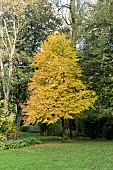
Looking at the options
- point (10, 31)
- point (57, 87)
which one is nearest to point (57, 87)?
point (57, 87)

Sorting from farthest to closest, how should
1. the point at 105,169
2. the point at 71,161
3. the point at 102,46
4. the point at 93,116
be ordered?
the point at 93,116
the point at 102,46
the point at 71,161
the point at 105,169

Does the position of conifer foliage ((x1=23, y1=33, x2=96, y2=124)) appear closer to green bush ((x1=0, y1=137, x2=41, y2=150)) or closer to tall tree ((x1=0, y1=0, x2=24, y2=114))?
green bush ((x1=0, y1=137, x2=41, y2=150))

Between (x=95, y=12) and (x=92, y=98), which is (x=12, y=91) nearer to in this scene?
(x=92, y=98)

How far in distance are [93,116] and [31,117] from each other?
5975mm

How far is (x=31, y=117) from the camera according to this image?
61.5ft

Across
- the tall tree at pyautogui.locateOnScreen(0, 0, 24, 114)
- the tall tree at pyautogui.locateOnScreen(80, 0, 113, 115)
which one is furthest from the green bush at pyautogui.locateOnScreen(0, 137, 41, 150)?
the tall tree at pyautogui.locateOnScreen(80, 0, 113, 115)

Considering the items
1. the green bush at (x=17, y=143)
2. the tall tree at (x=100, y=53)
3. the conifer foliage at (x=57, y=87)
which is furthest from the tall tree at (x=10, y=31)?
the tall tree at (x=100, y=53)

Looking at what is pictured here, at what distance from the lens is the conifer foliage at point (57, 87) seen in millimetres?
18547

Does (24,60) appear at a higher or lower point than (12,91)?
higher

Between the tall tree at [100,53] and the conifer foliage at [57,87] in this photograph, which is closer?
the tall tree at [100,53]

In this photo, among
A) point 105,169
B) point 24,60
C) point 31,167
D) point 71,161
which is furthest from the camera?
point 24,60

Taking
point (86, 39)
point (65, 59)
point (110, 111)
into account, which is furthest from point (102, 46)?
point (110, 111)

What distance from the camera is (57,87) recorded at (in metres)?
19.0

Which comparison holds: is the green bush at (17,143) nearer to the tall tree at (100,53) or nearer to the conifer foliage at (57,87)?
the conifer foliage at (57,87)
